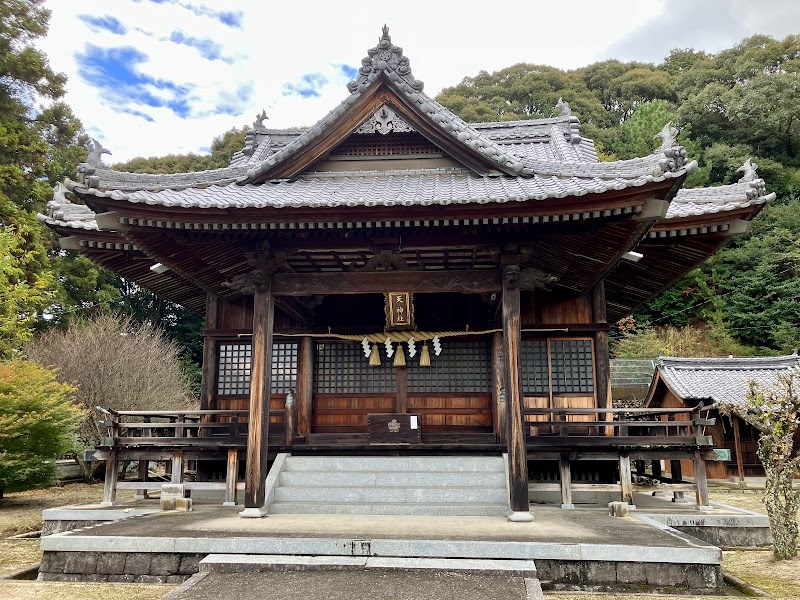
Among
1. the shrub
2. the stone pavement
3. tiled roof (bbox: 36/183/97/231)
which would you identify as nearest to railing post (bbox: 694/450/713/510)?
the stone pavement

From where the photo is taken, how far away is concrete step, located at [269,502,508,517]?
365 inches

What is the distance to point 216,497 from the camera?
40.2 ft

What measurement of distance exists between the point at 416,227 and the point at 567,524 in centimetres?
478

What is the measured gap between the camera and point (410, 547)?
675 cm

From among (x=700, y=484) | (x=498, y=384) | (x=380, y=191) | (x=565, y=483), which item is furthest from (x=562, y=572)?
(x=380, y=191)

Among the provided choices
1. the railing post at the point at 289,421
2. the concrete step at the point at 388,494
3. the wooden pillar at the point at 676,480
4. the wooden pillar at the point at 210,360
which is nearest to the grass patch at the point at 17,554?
the concrete step at the point at 388,494

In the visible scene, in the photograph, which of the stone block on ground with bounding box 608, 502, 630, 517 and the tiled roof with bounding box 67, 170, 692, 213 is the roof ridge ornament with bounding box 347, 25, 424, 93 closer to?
the tiled roof with bounding box 67, 170, 692, 213

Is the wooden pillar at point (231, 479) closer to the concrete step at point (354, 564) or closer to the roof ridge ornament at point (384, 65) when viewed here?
the concrete step at point (354, 564)

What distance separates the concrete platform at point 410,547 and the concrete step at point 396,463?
1770 millimetres

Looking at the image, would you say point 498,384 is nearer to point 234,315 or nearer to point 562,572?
point 562,572

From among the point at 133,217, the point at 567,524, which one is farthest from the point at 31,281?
the point at 567,524

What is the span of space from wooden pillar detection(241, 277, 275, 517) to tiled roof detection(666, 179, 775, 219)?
6945 millimetres

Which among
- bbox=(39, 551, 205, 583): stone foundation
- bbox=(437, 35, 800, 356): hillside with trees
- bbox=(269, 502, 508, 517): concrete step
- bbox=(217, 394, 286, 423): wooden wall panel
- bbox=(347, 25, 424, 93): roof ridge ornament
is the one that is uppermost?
bbox=(437, 35, 800, 356): hillside with trees

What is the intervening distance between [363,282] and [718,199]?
6519 mm
